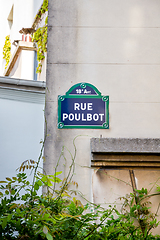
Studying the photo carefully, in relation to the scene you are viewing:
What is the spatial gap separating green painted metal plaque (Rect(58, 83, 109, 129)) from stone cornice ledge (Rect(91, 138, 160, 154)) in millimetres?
170

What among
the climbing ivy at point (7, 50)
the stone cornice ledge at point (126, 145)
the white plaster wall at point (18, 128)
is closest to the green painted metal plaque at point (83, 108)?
the stone cornice ledge at point (126, 145)

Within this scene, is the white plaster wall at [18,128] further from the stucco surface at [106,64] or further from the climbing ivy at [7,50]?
the climbing ivy at [7,50]

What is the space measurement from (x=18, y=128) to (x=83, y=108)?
1786 mm

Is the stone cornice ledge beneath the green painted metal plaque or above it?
beneath

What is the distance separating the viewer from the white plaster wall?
3961mm

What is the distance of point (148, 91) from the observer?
261cm

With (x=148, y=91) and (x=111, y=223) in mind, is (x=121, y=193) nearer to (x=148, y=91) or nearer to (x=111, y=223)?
(x=111, y=223)

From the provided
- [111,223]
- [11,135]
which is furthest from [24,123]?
[111,223]

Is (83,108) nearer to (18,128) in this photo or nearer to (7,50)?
(18,128)

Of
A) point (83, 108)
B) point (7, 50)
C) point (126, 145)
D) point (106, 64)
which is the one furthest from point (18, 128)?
point (7, 50)

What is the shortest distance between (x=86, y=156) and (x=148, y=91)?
782 millimetres

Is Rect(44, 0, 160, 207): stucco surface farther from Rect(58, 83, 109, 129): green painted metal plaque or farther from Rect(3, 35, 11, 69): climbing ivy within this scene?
Rect(3, 35, 11, 69): climbing ivy

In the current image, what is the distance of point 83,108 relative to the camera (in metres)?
2.57

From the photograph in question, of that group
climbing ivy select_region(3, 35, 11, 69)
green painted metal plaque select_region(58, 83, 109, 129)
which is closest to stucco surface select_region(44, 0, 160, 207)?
green painted metal plaque select_region(58, 83, 109, 129)
